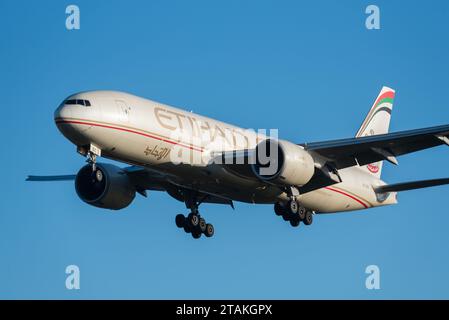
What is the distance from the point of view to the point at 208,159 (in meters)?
39.7

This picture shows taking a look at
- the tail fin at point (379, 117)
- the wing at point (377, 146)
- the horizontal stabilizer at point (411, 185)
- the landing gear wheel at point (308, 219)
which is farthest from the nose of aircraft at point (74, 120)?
the tail fin at point (379, 117)

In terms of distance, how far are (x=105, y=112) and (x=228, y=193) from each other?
7841mm

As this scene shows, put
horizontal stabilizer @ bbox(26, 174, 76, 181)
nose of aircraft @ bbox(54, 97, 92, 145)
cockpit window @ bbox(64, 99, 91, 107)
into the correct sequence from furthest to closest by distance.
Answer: horizontal stabilizer @ bbox(26, 174, 76, 181), cockpit window @ bbox(64, 99, 91, 107), nose of aircraft @ bbox(54, 97, 92, 145)

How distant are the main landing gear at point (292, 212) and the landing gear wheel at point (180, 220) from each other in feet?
16.8

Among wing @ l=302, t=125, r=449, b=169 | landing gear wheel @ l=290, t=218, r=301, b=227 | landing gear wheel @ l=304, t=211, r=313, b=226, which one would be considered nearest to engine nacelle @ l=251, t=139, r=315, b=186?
wing @ l=302, t=125, r=449, b=169

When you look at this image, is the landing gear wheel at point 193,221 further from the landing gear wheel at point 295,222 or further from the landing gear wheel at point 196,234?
→ the landing gear wheel at point 295,222

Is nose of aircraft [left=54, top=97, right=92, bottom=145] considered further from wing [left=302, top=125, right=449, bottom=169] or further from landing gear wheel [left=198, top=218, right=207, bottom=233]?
wing [left=302, top=125, right=449, bottom=169]

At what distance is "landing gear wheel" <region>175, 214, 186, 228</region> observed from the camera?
45250mm

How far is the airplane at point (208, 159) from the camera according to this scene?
1475 inches

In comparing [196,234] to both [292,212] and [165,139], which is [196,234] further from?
[165,139]

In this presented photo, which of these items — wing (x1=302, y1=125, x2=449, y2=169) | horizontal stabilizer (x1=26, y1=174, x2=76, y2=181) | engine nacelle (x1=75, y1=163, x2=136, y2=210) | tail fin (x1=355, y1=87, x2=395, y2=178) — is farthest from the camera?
tail fin (x1=355, y1=87, x2=395, y2=178)

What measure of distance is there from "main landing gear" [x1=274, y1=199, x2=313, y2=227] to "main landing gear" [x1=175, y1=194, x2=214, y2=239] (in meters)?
4.19

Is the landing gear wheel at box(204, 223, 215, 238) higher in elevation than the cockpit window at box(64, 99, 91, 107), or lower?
lower

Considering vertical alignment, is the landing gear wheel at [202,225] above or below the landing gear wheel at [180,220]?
below
